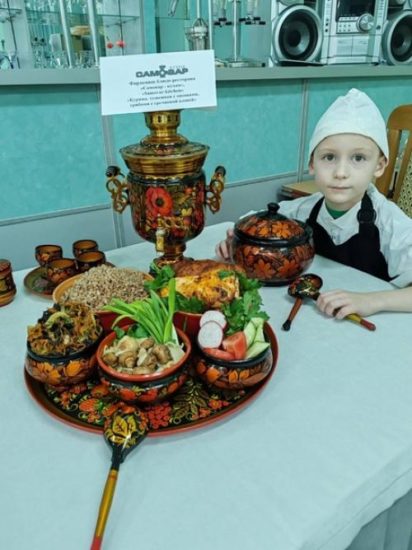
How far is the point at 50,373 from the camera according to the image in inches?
19.3

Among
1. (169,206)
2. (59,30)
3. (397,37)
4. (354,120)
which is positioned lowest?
(169,206)

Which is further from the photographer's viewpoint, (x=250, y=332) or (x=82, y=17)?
(x=82, y=17)

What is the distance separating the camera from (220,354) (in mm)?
488

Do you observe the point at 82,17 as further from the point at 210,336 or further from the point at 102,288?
the point at 210,336

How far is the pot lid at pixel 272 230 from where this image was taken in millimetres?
741

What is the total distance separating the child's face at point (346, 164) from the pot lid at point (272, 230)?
9 cm

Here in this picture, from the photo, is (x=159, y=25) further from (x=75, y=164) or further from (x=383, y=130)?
(x=383, y=130)

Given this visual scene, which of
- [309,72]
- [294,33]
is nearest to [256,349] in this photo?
[309,72]

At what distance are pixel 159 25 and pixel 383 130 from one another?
2.95 meters

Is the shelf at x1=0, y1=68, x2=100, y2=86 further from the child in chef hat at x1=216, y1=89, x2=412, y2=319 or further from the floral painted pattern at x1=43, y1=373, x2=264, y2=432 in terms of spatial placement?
the floral painted pattern at x1=43, y1=373, x2=264, y2=432

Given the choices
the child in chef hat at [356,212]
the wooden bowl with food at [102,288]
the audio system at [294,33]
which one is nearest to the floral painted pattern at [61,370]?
the wooden bowl with food at [102,288]

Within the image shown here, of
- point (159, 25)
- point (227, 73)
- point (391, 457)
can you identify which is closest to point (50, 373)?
point (391, 457)

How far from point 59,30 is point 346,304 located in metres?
3.15

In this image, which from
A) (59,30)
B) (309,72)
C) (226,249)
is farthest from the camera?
(59,30)
